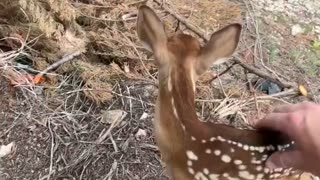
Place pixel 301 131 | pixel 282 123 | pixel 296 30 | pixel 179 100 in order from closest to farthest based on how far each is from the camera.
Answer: pixel 301 131
pixel 282 123
pixel 179 100
pixel 296 30

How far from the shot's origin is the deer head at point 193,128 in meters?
2.08

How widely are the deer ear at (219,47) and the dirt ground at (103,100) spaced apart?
2.77ft

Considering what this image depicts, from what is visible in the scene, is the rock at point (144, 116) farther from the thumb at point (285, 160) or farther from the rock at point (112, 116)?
the thumb at point (285, 160)

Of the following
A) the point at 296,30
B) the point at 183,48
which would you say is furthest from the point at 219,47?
the point at 296,30

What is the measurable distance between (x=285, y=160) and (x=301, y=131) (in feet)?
0.70

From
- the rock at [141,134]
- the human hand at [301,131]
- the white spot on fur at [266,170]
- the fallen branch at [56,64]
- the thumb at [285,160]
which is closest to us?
the human hand at [301,131]

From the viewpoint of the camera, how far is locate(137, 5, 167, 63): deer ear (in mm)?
2078

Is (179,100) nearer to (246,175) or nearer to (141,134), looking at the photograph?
(246,175)

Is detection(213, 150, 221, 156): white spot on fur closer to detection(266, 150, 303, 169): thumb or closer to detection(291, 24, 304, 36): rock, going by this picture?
detection(266, 150, 303, 169): thumb

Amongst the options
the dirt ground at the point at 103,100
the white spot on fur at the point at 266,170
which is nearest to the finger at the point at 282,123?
the white spot on fur at the point at 266,170

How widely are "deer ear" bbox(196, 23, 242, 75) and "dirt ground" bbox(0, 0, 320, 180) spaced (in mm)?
845

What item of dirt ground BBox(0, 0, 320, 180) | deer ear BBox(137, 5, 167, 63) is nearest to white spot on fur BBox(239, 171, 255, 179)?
deer ear BBox(137, 5, 167, 63)

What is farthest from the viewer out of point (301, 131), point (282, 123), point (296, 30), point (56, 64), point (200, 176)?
point (296, 30)

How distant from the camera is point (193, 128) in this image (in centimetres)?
212
